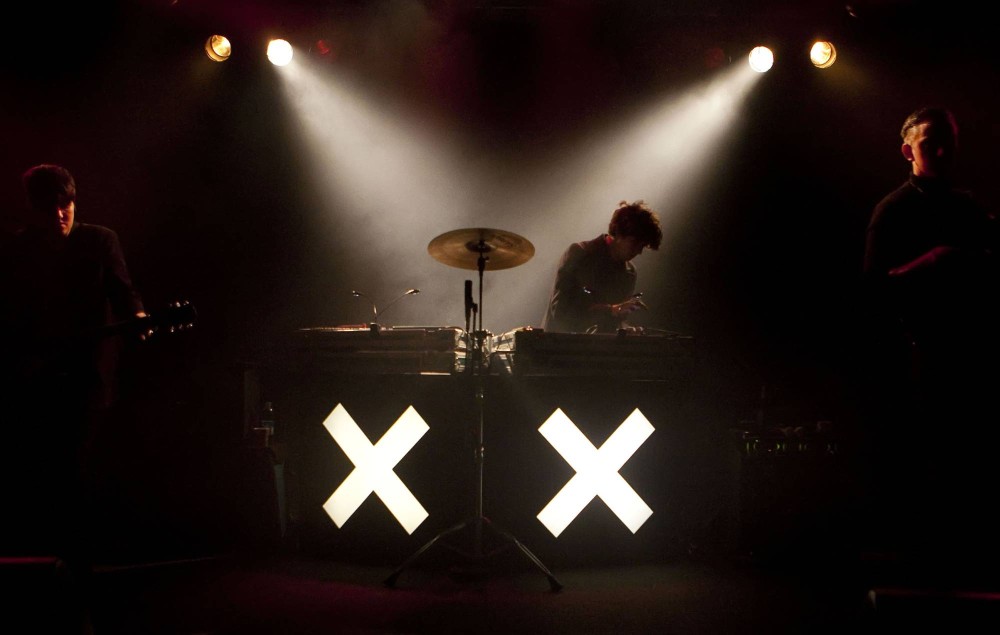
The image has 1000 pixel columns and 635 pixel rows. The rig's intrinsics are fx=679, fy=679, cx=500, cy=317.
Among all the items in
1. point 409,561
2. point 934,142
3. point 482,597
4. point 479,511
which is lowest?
point 482,597

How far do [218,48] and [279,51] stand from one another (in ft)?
1.49

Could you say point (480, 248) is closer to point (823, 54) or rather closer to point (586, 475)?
point (586, 475)

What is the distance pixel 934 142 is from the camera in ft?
10.00

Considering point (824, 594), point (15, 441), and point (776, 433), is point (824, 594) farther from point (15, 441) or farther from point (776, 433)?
point (15, 441)

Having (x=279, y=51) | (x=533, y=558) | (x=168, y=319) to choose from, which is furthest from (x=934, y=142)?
(x=279, y=51)

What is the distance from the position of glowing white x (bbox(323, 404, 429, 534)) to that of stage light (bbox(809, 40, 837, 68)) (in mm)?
4205

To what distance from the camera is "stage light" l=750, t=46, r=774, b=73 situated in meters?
5.38

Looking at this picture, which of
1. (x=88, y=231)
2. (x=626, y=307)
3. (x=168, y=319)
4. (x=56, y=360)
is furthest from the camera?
(x=626, y=307)

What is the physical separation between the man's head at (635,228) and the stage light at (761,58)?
1876 millimetres

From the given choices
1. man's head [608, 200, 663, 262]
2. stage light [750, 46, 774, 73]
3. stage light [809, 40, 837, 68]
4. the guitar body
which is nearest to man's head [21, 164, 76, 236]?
the guitar body

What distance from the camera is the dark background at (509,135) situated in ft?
16.5

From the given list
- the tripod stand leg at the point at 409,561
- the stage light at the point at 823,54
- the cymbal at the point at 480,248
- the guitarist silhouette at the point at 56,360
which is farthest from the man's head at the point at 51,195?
the stage light at the point at 823,54

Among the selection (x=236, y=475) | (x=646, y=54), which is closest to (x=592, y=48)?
(x=646, y=54)

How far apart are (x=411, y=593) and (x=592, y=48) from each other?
14.8 ft
